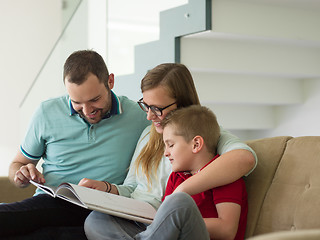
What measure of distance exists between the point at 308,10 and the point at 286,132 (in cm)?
98

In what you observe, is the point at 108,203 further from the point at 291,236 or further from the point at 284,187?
the point at 291,236

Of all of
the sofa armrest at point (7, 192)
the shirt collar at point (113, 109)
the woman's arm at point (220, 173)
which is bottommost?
the sofa armrest at point (7, 192)

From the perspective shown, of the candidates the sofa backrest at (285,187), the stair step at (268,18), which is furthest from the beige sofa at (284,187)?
the stair step at (268,18)

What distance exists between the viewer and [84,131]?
2.22m

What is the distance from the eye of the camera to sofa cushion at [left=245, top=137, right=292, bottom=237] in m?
1.75

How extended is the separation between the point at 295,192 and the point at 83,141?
968 millimetres

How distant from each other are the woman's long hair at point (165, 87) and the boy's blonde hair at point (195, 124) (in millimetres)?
111

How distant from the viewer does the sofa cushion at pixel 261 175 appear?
1.75 m

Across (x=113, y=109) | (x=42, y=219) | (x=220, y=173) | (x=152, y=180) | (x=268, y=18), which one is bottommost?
(x=42, y=219)

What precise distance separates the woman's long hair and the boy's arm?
1.38ft

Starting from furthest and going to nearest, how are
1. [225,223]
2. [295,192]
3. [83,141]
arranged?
[83,141], [295,192], [225,223]

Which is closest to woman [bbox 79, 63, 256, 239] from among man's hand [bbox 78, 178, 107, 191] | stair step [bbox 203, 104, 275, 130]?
man's hand [bbox 78, 178, 107, 191]

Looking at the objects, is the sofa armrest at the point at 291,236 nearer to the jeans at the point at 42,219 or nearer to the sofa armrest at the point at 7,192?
the jeans at the point at 42,219

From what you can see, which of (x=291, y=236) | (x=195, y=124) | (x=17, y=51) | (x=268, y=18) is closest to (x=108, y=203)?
(x=195, y=124)
